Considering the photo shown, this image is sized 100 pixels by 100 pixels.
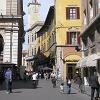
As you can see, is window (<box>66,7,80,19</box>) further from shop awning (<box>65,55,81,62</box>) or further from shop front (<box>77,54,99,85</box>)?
shop front (<box>77,54,99,85</box>)

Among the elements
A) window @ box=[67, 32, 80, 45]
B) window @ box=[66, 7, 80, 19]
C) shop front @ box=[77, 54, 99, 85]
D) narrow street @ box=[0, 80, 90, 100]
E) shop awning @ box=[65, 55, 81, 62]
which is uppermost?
window @ box=[66, 7, 80, 19]

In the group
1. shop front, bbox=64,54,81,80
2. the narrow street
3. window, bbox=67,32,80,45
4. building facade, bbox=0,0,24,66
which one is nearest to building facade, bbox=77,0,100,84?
the narrow street

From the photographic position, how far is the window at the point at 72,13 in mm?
60875

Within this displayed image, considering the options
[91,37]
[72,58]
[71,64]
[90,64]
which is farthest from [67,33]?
[90,64]

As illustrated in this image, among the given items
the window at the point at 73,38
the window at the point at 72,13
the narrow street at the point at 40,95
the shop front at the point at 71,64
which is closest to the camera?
the narrow street at the point at 40,95

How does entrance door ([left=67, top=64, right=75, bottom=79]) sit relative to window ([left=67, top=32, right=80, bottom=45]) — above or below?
below

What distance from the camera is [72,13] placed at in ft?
200

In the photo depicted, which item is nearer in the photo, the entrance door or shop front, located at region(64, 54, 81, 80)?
shop front, located at region(64, 54, 81, 80)

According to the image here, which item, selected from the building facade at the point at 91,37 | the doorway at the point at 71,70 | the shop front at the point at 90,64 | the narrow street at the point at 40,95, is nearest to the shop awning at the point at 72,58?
the doorway at the point at 71,70

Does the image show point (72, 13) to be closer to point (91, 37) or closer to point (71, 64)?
point (71, 64)

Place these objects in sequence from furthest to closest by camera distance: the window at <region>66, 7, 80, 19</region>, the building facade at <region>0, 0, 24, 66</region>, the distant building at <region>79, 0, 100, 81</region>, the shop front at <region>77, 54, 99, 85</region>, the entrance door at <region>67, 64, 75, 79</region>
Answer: the window at <region>66, 7, 80, 19</region> < the entrance door at <region>67, 64, 75, 79</region> < the building facade at <region>0, 0, 24, 66</region> < the distant building at <region>79, 0, 100, 81</region> < the shop front at <region>77, 54, 99, 85</region>

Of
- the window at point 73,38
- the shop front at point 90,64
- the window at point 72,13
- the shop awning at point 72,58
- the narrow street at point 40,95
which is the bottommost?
the narrow street at point 40,95

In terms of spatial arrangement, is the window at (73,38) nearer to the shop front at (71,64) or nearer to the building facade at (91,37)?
the shop front at (71,64)

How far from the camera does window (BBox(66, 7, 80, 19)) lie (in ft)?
200
